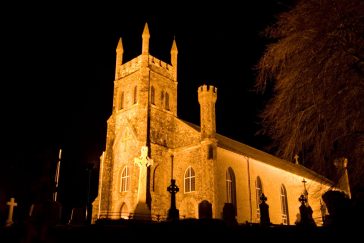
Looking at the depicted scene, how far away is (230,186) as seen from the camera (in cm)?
3033

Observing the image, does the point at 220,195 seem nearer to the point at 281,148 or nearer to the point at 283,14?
the point at 281,148

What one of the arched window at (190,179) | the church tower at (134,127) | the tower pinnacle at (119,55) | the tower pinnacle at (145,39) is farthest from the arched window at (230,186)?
the tower pinnacle at (119,55)

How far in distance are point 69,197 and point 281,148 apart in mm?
39659

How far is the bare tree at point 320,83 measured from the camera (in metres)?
9.34

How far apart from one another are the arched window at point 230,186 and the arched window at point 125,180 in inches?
347

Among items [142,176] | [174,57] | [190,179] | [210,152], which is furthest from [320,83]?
[174,57]

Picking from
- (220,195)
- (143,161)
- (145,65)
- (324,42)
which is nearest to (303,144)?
(324,42)

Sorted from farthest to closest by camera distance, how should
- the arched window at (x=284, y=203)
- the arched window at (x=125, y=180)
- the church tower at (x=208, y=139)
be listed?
the arched window at (x=284, y=203) → the arched window at (x=125, y=180) → the church tower at (x=208, y=139)

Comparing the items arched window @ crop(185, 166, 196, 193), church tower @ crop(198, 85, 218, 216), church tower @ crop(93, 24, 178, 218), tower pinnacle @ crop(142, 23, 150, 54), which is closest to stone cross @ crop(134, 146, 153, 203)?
church tower @ crop(198, 85, 218, 216)

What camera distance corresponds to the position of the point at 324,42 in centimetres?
955

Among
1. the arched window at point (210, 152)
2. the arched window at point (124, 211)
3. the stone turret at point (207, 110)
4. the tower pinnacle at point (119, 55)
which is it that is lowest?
the arched window at point (124, 211)

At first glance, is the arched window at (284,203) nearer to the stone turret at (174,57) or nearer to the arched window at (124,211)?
the stone turret at (174,57)

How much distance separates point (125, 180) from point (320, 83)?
970 inches

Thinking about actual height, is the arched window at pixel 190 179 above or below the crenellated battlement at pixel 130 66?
below
